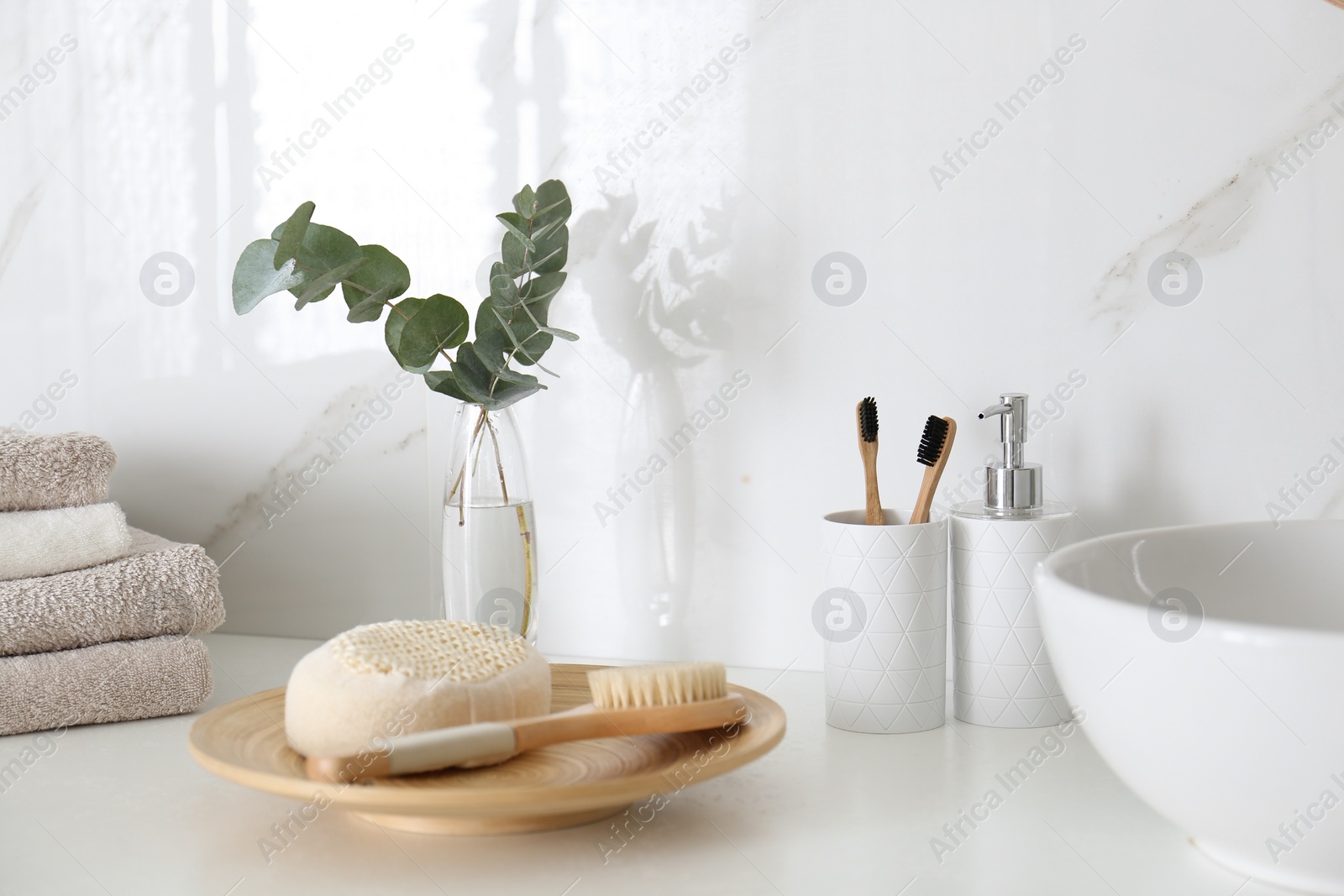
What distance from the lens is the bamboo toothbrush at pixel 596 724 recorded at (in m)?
0.53

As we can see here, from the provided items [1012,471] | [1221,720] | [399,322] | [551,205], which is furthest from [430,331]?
[1221,720]

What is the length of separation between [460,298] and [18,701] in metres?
0.44

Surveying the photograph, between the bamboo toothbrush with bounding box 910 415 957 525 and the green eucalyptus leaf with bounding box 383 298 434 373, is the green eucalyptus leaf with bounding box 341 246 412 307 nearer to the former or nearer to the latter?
the green eucalyptus leaf with bounding box 383 298 434 373

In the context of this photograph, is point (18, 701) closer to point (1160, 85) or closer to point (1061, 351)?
point (1061, 351)

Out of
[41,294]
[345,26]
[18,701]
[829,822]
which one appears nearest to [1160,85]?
[829,822]

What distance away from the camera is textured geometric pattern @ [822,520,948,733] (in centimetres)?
73

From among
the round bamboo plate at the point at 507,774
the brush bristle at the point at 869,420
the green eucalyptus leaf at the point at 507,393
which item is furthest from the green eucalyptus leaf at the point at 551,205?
the round bamboo plate at the point at 507,774

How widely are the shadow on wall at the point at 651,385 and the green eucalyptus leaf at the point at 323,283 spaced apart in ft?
0.68

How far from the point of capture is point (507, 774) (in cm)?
60

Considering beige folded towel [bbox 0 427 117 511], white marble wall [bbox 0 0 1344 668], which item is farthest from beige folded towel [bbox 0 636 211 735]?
white marble wall [bbox 0 0 1344 668]

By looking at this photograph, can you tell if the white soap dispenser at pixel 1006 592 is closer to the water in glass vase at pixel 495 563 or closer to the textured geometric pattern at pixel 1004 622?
the textured geometric pattern at pixel 1004 622

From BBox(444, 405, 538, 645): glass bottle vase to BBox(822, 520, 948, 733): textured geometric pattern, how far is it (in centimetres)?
23

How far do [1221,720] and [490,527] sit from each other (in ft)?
1.72

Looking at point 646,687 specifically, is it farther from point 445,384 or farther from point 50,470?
point 50,470
